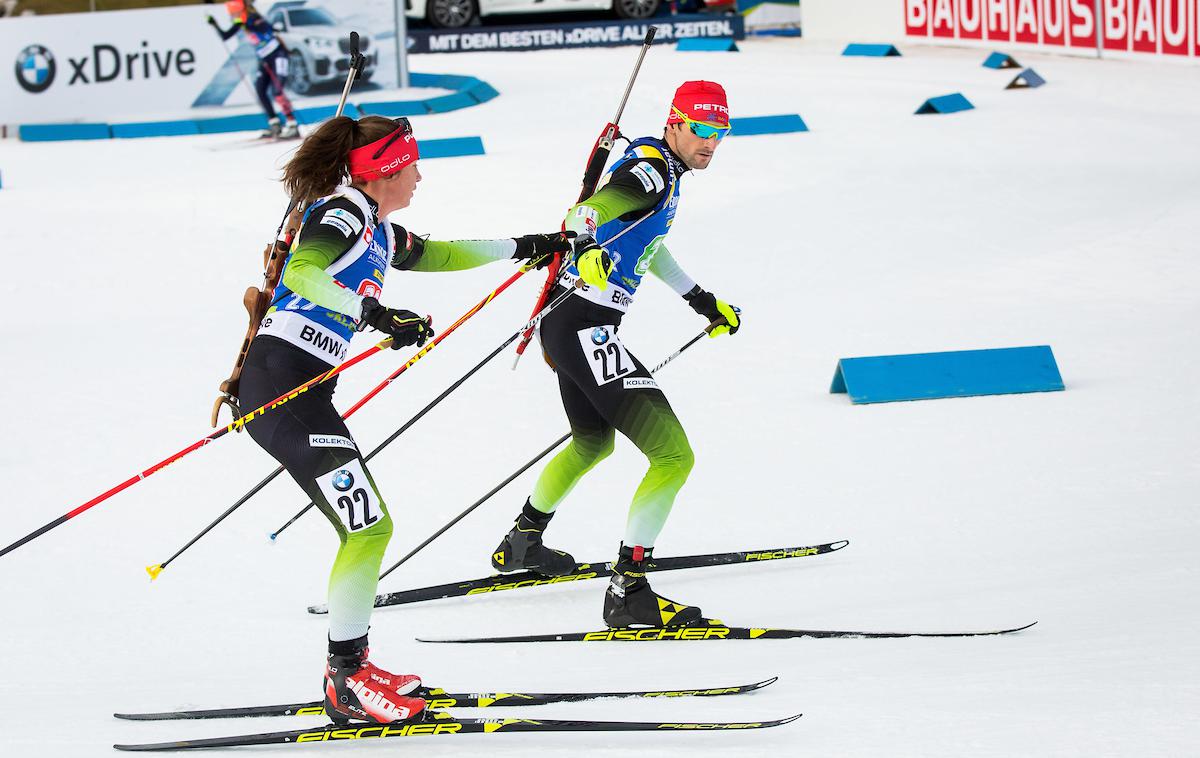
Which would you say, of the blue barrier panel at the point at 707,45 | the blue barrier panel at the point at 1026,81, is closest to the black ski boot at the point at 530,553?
the blue barrier panel at the point at 1026,81

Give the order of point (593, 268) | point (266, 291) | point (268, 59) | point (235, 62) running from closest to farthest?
point (266, 291)
point (593, 268)
point (268, 59)
point (235, 62)

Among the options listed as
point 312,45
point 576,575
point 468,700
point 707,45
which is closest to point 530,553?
point 576,575

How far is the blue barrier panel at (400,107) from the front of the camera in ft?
54.5

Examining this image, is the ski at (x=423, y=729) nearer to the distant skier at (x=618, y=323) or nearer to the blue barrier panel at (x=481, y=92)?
the distant skier at (x=618, y=323)

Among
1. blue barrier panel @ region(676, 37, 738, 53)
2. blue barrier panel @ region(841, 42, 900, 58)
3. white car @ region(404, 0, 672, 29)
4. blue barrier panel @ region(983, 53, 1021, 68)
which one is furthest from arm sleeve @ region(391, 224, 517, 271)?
white car @ region(404, 0, 672, 29)

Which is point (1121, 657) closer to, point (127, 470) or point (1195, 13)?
point (127, 470)

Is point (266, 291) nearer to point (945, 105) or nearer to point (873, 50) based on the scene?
point (945, 105)

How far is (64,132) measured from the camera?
1600 cm

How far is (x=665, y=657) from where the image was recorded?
4492mm

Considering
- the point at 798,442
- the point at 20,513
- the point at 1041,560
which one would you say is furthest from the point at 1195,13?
the point at 20,513

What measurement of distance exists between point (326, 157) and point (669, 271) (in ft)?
5.29

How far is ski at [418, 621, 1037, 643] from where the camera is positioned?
4488 mm

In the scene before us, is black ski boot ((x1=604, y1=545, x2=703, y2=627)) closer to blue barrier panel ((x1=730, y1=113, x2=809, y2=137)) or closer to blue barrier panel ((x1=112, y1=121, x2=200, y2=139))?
blue barrier panel ((x1=730, y1=113, x2=809, y2=137))

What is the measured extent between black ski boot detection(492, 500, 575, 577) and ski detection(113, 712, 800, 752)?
1343 mm
